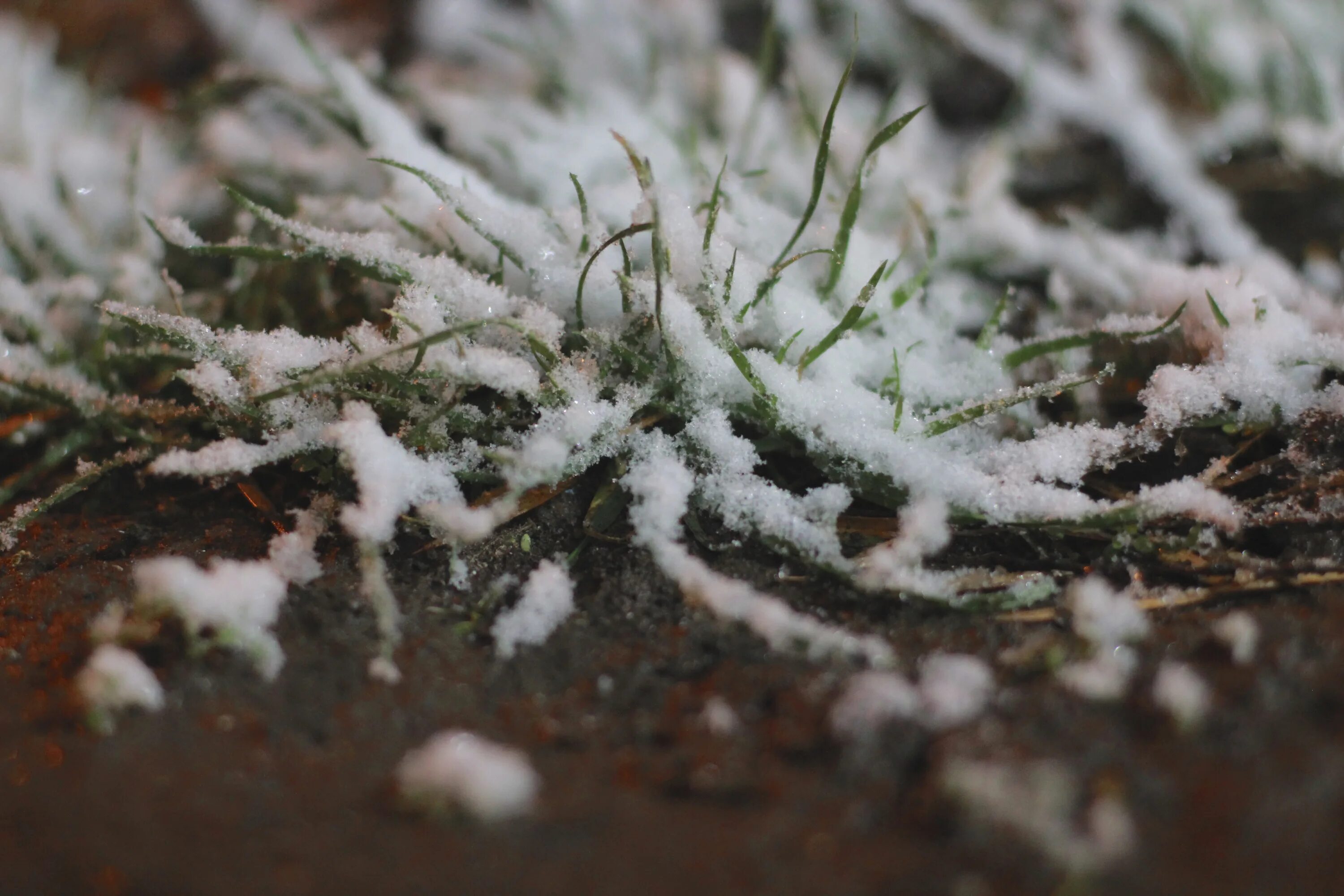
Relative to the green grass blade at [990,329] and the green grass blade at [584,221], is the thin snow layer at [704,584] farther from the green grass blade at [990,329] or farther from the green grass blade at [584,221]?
the green grass blade at [990,329]

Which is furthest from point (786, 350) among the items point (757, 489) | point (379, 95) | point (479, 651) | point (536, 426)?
point (379, 95)

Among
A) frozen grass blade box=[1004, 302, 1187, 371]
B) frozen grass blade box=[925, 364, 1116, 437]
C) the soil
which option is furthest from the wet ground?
frozen grass blade box=[1004, 302, 1187, 371]

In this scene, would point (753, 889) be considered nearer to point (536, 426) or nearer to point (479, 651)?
point (479, 651)

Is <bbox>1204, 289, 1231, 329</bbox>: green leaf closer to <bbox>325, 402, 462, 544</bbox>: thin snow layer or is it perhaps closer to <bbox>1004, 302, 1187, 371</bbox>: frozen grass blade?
<bbox>1004, 302, 1187, 371</bbox>: frozen grass blade

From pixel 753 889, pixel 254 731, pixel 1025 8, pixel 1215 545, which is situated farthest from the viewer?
pixel 1025 8

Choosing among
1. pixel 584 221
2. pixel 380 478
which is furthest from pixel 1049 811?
pixel 584 221

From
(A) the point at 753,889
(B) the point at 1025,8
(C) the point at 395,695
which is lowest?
(A) the point at 753,889
